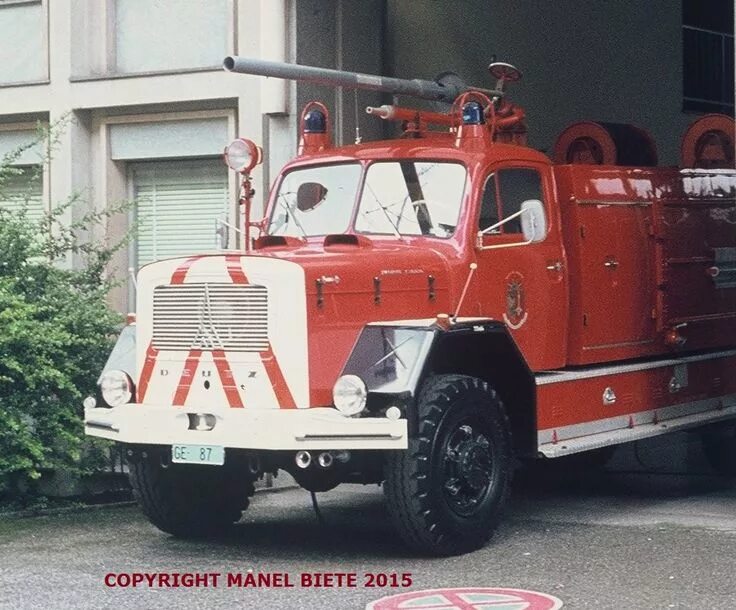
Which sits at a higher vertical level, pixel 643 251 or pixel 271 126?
pixel 271 126

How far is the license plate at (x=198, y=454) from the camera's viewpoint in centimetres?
1061

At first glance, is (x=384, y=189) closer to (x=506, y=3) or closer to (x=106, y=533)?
(x=106, y=533)

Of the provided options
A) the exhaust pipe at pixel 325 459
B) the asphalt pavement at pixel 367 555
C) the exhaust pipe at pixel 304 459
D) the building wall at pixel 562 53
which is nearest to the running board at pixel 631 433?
the asphalt pavement at pixel 367 555

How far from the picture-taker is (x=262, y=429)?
1041 cm

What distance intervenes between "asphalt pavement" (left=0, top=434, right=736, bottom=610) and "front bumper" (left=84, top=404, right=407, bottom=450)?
776 mm

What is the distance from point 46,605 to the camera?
366 inches

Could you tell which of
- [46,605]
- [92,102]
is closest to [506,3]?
[92,102]

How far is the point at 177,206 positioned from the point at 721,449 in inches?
230

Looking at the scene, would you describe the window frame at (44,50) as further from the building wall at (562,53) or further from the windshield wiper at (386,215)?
the windshield wiper at (386,215)

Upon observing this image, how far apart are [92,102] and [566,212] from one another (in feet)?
20.1

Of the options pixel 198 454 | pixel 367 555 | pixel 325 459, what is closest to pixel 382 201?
pixel 325 459

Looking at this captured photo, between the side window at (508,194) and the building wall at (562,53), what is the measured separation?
478cm

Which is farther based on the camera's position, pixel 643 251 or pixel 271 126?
pixel 271 126

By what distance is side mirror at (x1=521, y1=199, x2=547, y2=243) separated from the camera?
11.6 m
